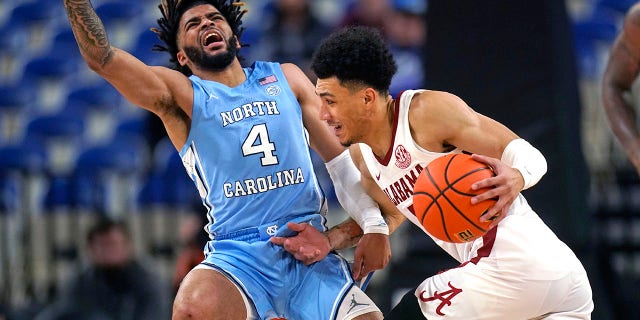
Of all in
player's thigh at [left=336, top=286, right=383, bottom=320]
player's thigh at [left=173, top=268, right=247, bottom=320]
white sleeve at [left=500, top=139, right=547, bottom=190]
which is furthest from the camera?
player's thigh at [left=336, top=286, right=383, bottom=320]

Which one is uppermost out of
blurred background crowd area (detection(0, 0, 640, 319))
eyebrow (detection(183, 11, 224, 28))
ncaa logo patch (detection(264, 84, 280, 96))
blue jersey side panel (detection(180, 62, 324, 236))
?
eyebrow (detection(183, 11, 224, 28))

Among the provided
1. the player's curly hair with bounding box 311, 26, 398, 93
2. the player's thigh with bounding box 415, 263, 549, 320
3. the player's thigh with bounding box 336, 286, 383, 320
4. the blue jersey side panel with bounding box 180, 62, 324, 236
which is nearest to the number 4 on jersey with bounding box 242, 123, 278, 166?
the blue jersey side panel with bounding box 180, 62, 324, 236

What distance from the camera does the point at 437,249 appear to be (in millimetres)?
6855

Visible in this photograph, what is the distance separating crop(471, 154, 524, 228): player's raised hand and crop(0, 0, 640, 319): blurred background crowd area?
268 centimetres

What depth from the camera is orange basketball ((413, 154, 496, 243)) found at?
12.3ft

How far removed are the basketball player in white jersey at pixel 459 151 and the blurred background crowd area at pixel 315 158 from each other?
2378mm

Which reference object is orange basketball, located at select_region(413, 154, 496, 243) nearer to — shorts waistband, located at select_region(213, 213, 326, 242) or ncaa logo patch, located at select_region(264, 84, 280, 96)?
shorts waistband, located at select_region(213, 213, 326, 242)

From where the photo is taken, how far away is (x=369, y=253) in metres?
4.73

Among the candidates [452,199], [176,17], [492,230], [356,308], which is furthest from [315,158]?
[452,199]

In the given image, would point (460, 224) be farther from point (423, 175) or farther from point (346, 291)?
point (346, 291)

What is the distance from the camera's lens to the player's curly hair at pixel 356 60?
14.0 feet

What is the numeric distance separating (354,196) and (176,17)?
1.25 m

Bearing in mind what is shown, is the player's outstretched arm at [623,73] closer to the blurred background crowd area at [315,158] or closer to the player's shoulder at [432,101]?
the player's shoulder at [432,101]

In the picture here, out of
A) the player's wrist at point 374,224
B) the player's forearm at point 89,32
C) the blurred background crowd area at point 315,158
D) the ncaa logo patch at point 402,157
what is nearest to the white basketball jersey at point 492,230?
the ncaa logo patch at point 402,157
